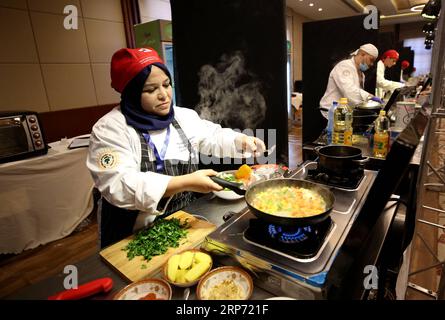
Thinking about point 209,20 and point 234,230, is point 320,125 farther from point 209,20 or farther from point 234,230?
point 234,230

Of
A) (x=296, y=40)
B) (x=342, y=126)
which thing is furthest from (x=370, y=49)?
(x=296, y=40)

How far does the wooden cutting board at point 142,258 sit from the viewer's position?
0.94 metres

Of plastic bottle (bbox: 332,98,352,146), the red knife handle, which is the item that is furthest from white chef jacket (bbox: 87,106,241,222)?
plastic bottle (bbox: 332,98,352,146)

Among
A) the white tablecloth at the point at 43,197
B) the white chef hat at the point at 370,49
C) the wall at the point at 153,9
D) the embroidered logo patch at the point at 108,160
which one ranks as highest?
the wall at the point at 153,9

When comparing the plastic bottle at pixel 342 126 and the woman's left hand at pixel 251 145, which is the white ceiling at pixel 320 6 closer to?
Result: the plastic bottle at pixel 342 126

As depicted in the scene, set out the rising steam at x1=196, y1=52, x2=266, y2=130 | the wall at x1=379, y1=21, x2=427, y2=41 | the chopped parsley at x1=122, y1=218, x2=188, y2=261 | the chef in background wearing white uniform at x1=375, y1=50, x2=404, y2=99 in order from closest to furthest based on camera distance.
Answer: the chopped parsley at x1=122, y1=218, x2=188, y2=261, the rising steam at x1=196, y1=52, x2=266, y2=130, the chef in background wearing white uniform at x1=375, y1=50, x2=404, y2=99, the wall at x1=379, y1=21, x2=427, y2=41

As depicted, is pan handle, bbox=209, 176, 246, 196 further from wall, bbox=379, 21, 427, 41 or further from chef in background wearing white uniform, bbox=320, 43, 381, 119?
wall, bbox=379, 21, 427, 41

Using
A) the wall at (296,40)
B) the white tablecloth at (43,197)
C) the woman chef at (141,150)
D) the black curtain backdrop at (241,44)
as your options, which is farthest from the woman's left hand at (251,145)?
the wall at (296,40)

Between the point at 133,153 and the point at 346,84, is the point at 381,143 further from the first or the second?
the point at 346,84

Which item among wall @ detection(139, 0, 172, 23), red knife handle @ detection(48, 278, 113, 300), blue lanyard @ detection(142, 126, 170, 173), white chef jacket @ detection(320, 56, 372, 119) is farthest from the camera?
Answer: wall @ detection(139, 0, 172, 23)

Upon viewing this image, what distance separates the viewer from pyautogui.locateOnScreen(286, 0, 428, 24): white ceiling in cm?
873

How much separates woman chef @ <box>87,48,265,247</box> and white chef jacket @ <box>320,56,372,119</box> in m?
2.60

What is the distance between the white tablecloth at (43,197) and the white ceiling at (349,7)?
26.5 ft
